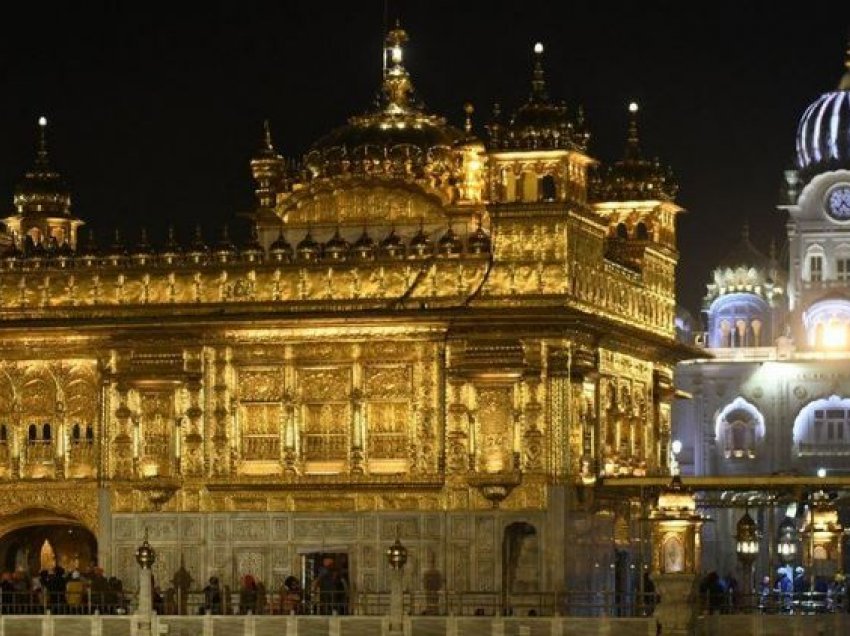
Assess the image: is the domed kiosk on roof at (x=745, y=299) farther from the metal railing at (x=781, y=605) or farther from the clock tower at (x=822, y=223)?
the metal railing at (x=781, y=605)

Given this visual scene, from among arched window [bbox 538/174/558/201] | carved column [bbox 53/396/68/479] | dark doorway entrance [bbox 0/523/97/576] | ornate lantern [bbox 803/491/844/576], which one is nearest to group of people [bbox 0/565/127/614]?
carved column [bbox 53/396/68/479]

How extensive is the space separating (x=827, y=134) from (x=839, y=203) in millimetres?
2463

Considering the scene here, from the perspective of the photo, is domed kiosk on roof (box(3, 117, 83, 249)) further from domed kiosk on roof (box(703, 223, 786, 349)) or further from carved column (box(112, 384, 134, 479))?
domed kiosk on roof (box(703, 223, 786, 349))

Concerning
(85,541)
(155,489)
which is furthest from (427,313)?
(85,541)

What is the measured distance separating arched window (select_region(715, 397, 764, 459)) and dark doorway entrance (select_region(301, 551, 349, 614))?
44.8m

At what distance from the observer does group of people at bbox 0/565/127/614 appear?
5081 cm

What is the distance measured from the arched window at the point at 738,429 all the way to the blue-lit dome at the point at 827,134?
8.37 m

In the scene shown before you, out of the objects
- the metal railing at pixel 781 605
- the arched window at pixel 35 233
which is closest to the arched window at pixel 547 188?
the metal railing at pixel 781 605

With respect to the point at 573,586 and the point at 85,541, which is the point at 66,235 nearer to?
the point at 85,541

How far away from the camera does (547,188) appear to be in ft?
176

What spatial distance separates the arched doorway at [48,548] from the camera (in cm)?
5759

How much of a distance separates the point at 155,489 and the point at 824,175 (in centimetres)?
4615

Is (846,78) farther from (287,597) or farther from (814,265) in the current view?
(287,597)

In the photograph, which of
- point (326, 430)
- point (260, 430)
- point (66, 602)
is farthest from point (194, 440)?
point (66, 602)
